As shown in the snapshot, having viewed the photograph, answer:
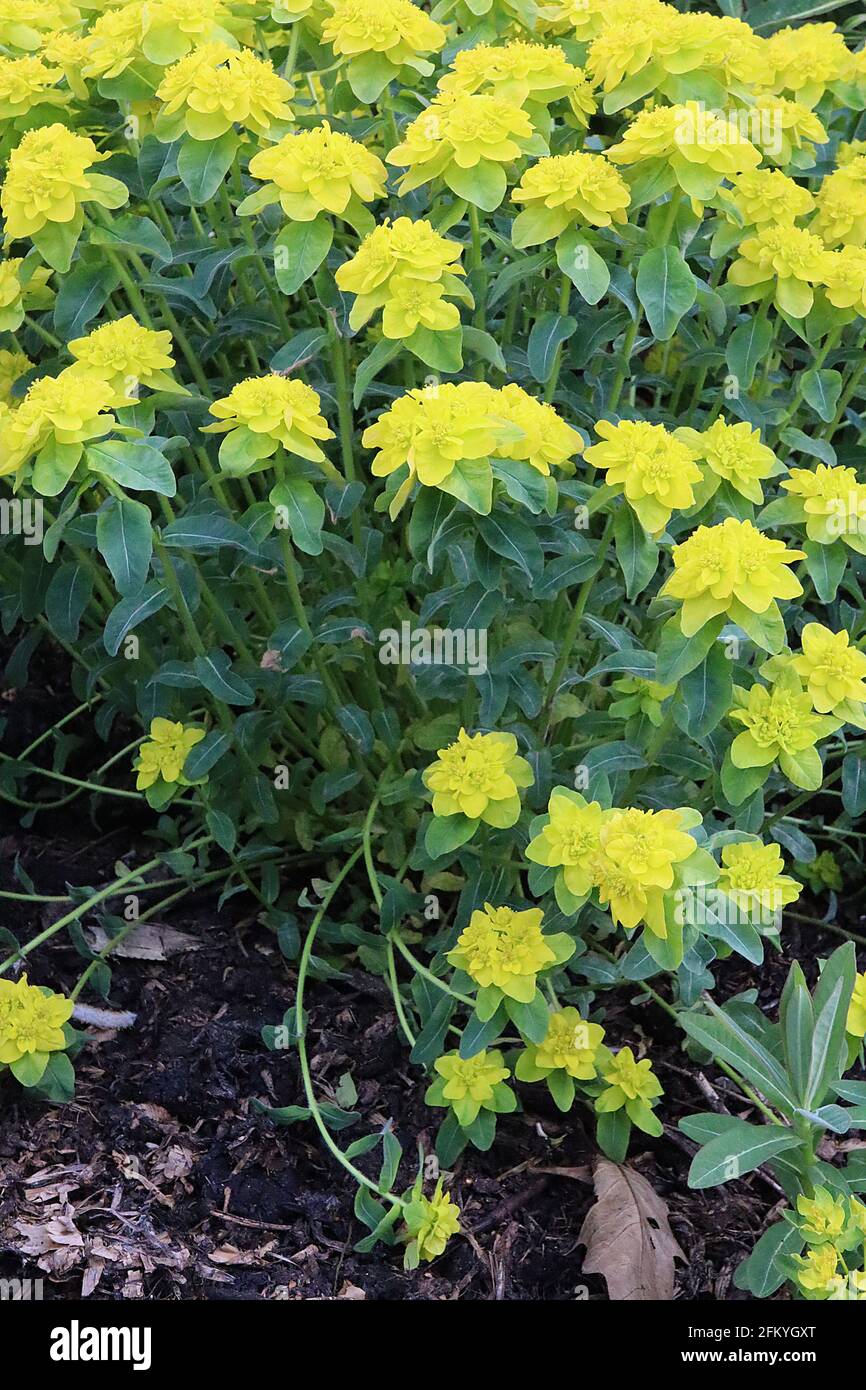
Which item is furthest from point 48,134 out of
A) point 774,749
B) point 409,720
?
point 774,749

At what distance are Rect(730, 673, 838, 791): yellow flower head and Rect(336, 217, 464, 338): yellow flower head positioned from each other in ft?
2.33

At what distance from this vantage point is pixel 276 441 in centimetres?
192

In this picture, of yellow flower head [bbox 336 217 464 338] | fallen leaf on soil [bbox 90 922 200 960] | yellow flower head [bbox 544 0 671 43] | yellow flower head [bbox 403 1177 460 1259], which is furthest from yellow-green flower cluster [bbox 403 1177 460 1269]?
yellow flower head [bbox 544 0 671 43]

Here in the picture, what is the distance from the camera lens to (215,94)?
6.41 ft

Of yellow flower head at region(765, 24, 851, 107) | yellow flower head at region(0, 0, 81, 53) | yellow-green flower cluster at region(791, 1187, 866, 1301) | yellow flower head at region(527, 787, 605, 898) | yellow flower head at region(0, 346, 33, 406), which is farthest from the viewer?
yellow flower head at region(765, 24, 851, 107)

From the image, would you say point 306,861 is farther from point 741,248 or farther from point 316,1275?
point 741,248

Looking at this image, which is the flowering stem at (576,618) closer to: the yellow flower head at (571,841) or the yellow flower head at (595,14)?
the yellow flower head at (571,841)

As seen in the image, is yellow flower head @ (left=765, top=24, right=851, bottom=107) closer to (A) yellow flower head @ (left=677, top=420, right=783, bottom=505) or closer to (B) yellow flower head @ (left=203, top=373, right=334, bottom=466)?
(A) yellow flower head @ (left=677, top=420, right=783, bottom=505)

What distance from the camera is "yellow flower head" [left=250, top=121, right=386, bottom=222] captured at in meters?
1.93

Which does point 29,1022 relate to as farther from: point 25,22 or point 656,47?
point 656,47

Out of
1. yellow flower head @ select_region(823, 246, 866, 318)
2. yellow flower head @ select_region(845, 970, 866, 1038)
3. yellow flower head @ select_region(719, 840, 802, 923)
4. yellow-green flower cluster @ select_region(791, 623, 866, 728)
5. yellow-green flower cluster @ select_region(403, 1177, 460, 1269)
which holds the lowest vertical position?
yellow-green flower cluster @ select_region(403, 1177, 460, 1269)

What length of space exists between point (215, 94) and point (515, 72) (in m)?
0.47

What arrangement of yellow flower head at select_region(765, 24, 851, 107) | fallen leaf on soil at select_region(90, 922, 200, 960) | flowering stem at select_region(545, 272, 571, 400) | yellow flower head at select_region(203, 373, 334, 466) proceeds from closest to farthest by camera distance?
yellow flower head at select_region(203, 373, 334, 466) < flowering stem at select_region(545, 272, 571, 400) < yellow flower head at select_region(765, 24, 851, 107) < fallen leaf on soil at select_region(90, 922, 200, 960)

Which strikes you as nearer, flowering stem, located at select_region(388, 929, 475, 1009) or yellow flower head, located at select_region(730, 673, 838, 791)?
yellow flower head, located at select_region(730, 673, 838, 791)
